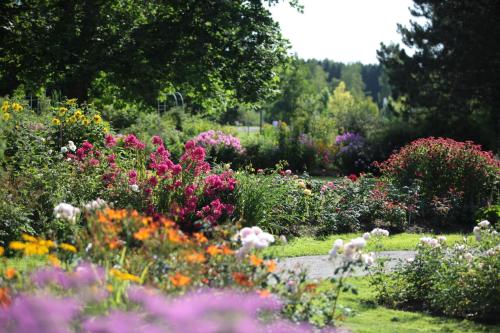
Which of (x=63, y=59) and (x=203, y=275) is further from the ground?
(x=63, y=59)

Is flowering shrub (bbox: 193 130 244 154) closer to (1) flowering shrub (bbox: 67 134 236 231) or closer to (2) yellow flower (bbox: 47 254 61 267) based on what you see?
(1) flowering shrub (bbox: 67 134 236 231)

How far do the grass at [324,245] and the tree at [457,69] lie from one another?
42.3 feet

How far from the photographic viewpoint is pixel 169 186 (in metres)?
8.46

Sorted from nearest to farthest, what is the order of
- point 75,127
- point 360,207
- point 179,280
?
1. point 179,280
2. point 360,207
3. point 75,127

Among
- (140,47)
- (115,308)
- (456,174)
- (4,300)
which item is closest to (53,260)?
(4,300)

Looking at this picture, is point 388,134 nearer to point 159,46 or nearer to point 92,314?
point 159,46

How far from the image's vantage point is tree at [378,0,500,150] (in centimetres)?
2245

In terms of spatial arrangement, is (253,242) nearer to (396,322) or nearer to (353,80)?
(396,322)

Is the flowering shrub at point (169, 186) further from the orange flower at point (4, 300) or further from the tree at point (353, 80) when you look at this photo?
the tree at point (353, 80)

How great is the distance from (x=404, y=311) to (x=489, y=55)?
62.2 feet

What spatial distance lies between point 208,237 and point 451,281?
3140 millimetres

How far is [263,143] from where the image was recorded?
2145 cm

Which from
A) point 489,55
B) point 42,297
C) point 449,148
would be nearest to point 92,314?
point 42,297

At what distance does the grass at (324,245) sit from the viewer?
8180 mm
